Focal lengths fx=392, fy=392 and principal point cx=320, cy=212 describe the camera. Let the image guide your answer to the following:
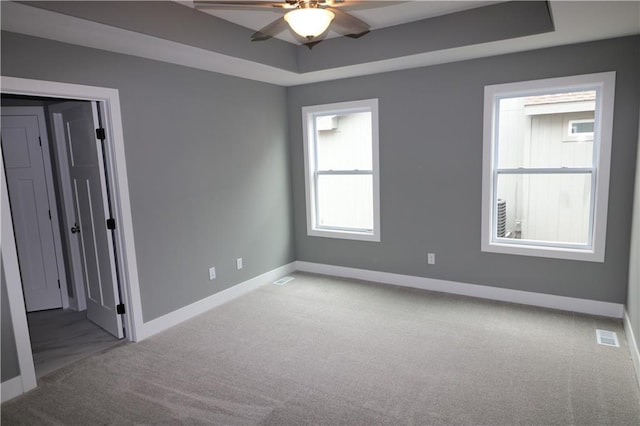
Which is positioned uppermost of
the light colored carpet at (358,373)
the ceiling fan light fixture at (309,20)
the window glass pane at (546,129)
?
the ceiling fan light fixture at (309,20)

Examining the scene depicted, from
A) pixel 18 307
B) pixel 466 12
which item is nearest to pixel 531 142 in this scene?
pixel 466 12

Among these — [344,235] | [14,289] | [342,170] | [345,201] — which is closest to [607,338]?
[344,235]

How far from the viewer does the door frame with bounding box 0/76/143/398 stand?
260cm

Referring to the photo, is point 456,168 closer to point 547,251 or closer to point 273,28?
point 547,251

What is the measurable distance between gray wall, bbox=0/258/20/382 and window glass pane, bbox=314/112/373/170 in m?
3.45

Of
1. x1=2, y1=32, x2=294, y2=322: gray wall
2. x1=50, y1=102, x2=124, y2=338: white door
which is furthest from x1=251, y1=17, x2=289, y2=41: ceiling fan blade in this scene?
x1=50, y1=102, x2=124, y2=338: white door

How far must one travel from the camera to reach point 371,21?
3.55 m

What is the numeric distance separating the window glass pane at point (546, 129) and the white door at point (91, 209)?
12.2ft

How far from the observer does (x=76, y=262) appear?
4082 millimetres

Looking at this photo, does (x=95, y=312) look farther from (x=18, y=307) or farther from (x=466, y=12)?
(x=466, y=12)

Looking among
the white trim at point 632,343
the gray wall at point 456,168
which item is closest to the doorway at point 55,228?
the gray wall at point 456,168

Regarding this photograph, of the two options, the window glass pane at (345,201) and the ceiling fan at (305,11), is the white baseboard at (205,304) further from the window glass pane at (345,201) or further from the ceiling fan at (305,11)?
the ceiling fan at (305,11)

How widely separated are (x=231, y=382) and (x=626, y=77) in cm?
394

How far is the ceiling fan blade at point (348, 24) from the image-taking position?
2200 mm
